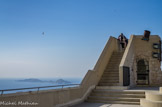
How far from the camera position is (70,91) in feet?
37.2

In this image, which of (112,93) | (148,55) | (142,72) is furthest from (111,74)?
(148,55)

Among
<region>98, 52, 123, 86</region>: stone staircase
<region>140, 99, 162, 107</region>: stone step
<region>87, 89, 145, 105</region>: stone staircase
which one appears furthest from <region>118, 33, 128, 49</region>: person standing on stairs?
<region>140, 99, 162, 107</region>: stone step

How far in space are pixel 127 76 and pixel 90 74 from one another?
114 inches

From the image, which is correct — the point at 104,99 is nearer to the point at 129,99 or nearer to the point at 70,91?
the point at 129,99

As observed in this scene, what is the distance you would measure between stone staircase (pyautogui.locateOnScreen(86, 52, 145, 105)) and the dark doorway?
3901 mm

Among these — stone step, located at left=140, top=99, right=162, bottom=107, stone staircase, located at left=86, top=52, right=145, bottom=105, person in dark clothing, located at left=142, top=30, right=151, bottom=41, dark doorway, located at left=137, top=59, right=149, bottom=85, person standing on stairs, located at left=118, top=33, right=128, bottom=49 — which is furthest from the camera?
person standing on stairs, located at left=118, top=33, right=128, bottom=49

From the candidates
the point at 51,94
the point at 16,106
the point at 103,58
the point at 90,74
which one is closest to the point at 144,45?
the point at 103,58

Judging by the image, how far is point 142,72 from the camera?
61.4 feet

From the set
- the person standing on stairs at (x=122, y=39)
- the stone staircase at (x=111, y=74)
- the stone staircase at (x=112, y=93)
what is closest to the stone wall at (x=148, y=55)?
the stone staircase at (x=111, y=74)

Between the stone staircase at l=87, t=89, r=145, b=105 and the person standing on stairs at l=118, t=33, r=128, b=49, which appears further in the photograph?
the person standing on stairs at l=118, t=33, r=128, b=49

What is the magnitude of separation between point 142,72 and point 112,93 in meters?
6.88

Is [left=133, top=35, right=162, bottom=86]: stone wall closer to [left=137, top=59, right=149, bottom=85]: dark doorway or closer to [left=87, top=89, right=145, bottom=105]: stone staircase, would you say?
[left=137, top=59, right=149, bottom=85]: dark doorway

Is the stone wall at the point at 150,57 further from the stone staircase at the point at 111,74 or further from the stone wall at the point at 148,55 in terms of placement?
the stone staircase at the point at 111,74

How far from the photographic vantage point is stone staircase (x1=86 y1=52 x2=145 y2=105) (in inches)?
471
